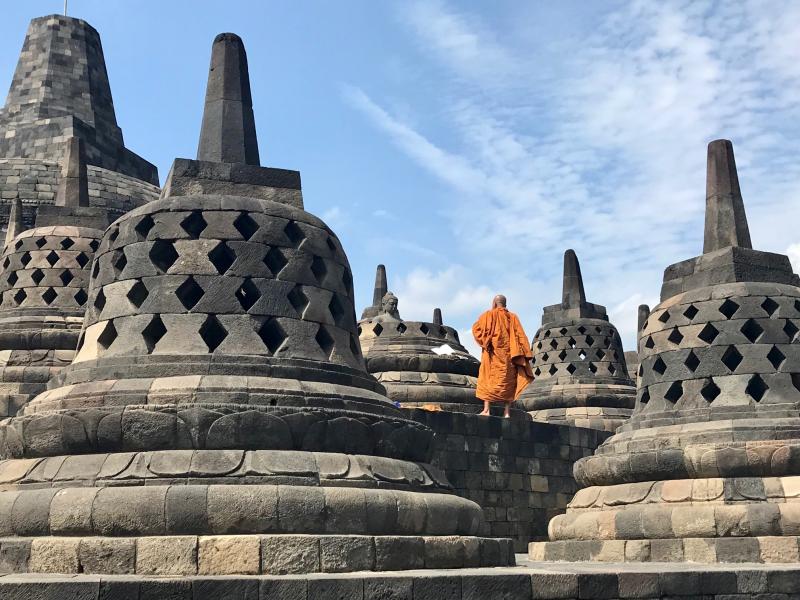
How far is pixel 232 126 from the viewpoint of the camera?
8789 mm

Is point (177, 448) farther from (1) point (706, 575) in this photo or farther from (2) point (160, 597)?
(1) point (706, 575)

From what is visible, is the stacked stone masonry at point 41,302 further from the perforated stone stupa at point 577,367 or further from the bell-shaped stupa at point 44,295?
the perforated stone stupa at point 577,367

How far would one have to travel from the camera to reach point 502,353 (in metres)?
15.0

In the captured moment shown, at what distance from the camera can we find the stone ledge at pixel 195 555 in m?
5.95

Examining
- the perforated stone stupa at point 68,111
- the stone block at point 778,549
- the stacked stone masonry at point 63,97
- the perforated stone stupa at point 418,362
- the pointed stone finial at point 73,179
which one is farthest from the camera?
the stacked stone masonry at point 63,97

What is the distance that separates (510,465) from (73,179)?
8.92 m

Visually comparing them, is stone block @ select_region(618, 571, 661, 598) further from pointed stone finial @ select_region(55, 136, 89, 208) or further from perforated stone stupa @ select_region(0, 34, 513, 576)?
pointed stone finial @ select_region(55, 136, 89, 208)

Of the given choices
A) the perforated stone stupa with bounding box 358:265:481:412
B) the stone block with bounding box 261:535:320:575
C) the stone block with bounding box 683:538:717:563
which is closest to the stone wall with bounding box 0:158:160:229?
the perforated stone stupa with bounding box 358:265:481:412

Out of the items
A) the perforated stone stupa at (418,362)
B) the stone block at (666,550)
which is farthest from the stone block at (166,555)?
the perforated stone stupa at (418,362)

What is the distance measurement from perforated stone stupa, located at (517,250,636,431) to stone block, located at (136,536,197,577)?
14.7 metres

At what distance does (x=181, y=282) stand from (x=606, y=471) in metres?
5.06

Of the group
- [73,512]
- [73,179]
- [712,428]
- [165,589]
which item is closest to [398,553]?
[165,589]

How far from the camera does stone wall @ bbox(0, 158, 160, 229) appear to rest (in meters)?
22.5

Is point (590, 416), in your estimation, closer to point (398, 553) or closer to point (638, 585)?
point (638, 585)
